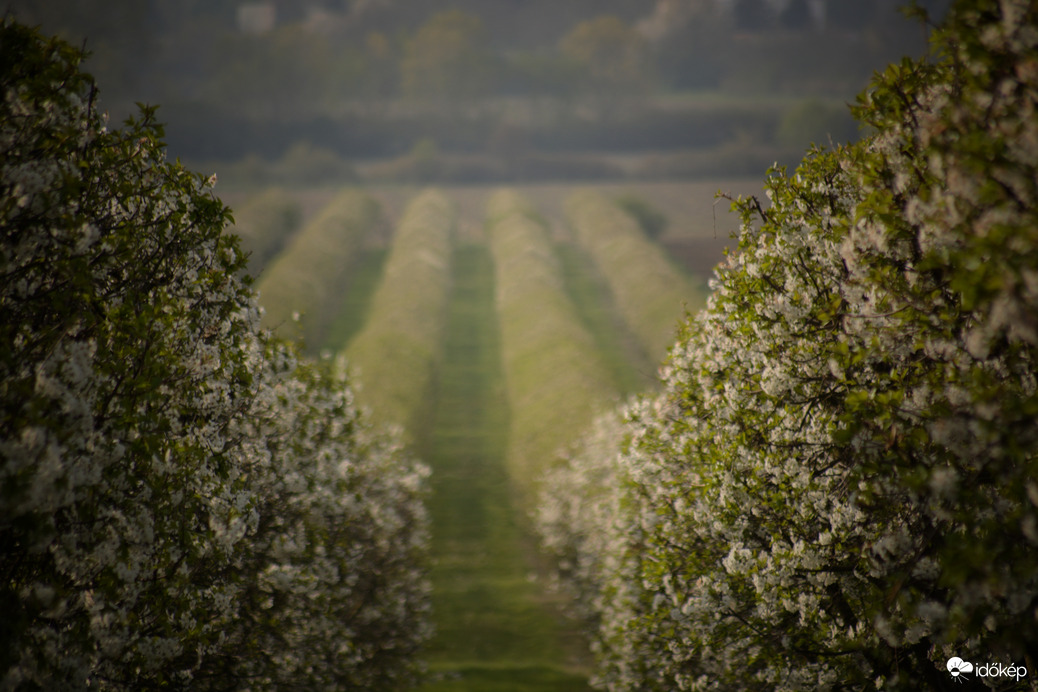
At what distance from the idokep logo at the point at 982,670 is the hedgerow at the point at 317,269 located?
3288 cm

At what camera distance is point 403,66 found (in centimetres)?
12762

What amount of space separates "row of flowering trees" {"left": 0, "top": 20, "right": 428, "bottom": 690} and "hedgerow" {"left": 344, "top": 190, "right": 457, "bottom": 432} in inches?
420

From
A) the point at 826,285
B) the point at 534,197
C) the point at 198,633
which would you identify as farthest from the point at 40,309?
the point at 534,197

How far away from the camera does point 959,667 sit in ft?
27.8

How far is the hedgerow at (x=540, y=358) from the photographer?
108 ft

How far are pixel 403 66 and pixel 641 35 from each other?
149 feet

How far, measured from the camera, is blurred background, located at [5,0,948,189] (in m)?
93.8

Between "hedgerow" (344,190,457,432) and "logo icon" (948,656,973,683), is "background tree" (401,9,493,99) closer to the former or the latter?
"hedgerow" (344,190,457,432)

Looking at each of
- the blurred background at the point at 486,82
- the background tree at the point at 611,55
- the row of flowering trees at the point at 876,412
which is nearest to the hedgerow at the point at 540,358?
the row of flowering trees at the point at 876,412

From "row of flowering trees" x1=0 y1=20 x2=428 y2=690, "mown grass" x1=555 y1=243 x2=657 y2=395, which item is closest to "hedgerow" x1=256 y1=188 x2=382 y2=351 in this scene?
"mown grass" x1=555 y1=243 x2=657 y2=395

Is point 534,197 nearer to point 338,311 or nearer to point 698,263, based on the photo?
point 698,263

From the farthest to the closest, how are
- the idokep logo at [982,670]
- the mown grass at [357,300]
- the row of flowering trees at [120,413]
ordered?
the mown grass at [357,300]
the idokep logo at [982,670]
the row of flowering trees at [120,413]

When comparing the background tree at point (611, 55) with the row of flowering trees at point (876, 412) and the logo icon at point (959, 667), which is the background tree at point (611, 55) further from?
the logo icon at point (959, 667)

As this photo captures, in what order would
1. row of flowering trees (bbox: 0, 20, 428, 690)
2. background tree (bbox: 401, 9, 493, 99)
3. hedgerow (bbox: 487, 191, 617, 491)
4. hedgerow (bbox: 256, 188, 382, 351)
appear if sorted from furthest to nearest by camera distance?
background tree (bbox: 401, 9, 493, 99) < hedgerow (bbox: 256, 188, 382, 351) < hedgerow (bbox: 487, 191, 617, 491) < row of flowering trees (bbox: 0, 20, 428, 690)
